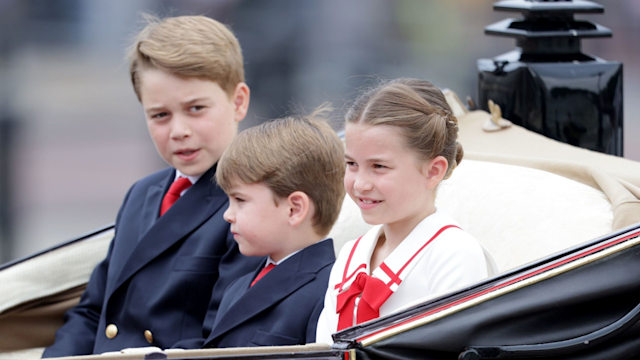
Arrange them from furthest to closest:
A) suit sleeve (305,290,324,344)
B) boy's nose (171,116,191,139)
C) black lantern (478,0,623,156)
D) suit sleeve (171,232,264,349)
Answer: black lantern (478,0,623,156)
boy's nose (171,116,191,139)
suit sleeve (171,232,264,349)
suit sleeve (305,290,324,344)

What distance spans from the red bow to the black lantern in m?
0.96

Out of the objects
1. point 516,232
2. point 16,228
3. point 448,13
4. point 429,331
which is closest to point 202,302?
point 516,232

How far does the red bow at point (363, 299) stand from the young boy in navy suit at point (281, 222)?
0.47ft

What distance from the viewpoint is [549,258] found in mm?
1327

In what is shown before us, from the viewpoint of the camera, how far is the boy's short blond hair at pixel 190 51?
77.0 inches

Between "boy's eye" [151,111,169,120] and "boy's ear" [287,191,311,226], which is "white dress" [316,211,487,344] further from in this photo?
"boy's eye" [151,111,169,120]

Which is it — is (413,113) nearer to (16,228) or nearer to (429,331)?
(429,331)

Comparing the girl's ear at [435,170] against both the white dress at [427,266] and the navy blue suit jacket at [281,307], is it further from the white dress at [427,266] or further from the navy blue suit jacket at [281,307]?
the navy blue suit jacket at [281,307]

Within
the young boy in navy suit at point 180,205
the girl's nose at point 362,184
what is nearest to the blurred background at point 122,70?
the young boy in navy suit at point 180,205

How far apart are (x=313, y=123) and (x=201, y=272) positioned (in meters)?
0.40

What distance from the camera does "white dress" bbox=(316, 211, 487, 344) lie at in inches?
56.0

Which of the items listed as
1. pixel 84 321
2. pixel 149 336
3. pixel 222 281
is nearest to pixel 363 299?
pixel 222 281

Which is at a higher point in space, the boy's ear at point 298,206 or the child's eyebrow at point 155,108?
the child's eyebrow at point 155,108

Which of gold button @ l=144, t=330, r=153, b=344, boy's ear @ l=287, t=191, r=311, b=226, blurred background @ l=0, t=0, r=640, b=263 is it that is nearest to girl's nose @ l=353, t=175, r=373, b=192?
boy's ear @ l=287, t=191, r=311, b=226
